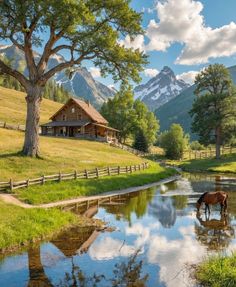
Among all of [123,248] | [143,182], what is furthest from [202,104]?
[123,248]

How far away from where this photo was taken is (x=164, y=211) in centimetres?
2612

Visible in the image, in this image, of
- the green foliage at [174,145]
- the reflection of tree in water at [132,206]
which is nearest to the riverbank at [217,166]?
the green foliage at [174,145]

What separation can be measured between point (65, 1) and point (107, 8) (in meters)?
5.65

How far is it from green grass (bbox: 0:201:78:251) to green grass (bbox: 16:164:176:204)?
14.2ft

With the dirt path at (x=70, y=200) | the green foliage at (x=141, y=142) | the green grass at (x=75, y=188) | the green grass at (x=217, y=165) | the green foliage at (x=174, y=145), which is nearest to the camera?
the dirt path at (x=70, y=200)

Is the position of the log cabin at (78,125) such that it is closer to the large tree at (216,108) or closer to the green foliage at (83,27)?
the large tree at (216,108)

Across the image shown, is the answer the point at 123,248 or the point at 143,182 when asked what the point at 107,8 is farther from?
the point at 123,248

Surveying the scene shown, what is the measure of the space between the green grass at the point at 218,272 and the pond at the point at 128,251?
46 cm

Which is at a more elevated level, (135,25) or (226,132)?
(135,25)

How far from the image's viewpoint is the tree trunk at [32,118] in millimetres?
36781

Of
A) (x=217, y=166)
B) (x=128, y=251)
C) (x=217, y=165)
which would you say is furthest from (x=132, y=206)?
(x=217, y=165)

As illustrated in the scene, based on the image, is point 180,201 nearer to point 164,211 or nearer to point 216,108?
point 164,211

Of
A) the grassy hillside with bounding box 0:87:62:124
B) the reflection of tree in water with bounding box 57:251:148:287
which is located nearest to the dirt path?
the reflection of tree in water with bounding box 57:251:148:287

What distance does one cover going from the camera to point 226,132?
7475cm
